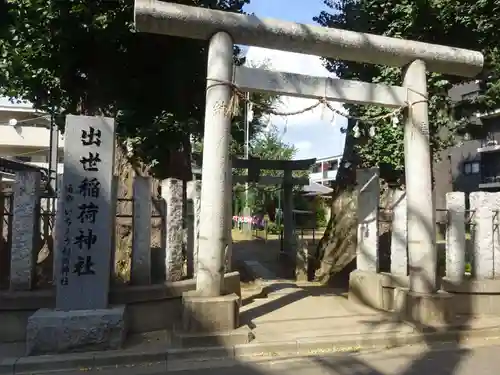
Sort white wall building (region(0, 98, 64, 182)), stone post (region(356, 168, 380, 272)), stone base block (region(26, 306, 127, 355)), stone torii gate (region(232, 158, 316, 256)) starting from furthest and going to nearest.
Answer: white wall building (region(0, 98, 64, 182)), stone torii gate (region(232, 158, 316, 256)), stone post (region(356, 168, 380, 272)), stone base block (region(26, 306, 127, 355))

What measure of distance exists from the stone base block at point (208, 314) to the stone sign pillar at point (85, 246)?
0.82m

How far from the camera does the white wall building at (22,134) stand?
3005 centimetres

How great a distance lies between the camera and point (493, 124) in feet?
98.9

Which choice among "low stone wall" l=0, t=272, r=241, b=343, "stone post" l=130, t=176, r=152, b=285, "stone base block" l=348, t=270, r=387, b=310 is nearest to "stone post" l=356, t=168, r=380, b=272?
"stone base block" l=348, t=270, r=387, b=310

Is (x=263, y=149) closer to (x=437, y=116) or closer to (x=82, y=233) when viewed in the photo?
(x=437, y=116)

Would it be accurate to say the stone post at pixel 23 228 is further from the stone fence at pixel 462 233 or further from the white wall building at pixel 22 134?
the white wall building at pixel 22 134

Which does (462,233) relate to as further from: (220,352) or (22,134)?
(22,134)

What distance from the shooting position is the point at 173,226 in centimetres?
647

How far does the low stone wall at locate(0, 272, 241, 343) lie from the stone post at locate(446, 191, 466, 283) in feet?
14.7

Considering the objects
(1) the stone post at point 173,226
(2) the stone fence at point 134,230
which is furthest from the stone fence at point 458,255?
(1) the stone post at point 173,226

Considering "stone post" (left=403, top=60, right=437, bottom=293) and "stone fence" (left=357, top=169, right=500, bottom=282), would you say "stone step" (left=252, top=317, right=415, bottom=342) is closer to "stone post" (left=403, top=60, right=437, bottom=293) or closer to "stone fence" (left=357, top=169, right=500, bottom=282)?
"stone post" (left=403, top=60, right=437, bottom=293)

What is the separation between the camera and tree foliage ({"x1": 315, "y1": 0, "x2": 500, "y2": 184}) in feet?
31.2

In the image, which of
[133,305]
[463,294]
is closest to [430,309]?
[463,294]

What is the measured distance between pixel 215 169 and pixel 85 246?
196 cm
